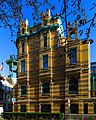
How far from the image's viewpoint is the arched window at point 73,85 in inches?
1346

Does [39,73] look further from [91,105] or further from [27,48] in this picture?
[91,105]

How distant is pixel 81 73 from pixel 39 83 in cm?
697

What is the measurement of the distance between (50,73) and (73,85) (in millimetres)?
3886

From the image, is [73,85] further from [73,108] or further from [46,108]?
[46,108]

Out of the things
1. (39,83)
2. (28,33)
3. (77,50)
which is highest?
(28,33)

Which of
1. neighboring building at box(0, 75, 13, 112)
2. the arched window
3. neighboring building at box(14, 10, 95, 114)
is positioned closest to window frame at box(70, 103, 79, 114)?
neighboring building at box(14, 10, 95, 114)

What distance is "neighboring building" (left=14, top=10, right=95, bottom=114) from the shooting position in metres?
33.4

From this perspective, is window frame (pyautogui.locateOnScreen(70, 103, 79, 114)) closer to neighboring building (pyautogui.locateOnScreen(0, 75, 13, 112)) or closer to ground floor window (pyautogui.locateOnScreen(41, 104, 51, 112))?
ground floor window (pyautogui.locateOnScreen(41, 104, 51, 112))

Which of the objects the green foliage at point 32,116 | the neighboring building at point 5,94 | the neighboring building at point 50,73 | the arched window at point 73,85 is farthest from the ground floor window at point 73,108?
the neighboring building at point 5,94

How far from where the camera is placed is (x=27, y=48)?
40688 mm

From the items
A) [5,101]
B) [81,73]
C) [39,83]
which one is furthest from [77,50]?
[5,101]

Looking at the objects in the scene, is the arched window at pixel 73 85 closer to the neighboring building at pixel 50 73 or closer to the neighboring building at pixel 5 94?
the neighboring building at pixel 50 73

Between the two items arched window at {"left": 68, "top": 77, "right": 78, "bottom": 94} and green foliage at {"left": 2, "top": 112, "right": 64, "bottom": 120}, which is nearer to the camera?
green foliage at {"left": 2, "top": 112, "right": 64, "bottom": 120}

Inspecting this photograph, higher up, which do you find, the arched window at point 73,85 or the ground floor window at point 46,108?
the arched window at point 73,85
